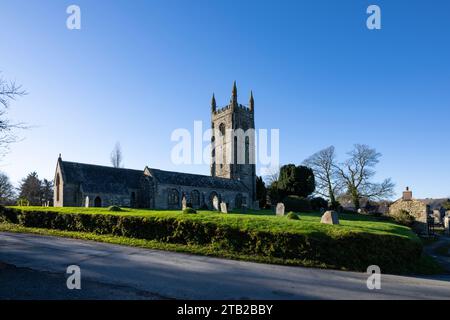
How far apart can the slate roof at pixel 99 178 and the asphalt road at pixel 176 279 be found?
25837 mm

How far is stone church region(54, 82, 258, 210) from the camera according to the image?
119 feet

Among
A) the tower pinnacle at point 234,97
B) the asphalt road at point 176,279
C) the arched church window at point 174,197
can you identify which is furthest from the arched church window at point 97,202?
the tower pinnacle at point 234,97

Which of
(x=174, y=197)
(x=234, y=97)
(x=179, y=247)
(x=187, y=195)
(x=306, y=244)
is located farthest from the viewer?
(x=234, y=97)

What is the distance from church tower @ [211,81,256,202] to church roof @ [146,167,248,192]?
3994mm

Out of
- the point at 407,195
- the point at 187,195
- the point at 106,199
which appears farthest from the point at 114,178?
the point at 407,195

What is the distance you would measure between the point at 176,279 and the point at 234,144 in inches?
1876

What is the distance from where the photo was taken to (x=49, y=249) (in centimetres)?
1270

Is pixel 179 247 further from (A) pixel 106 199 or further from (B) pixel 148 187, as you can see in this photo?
(B) pixel 148 187

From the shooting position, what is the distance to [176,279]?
8.35m

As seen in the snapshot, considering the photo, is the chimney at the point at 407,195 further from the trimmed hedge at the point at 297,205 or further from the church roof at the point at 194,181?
the church roof at the point at 194,181

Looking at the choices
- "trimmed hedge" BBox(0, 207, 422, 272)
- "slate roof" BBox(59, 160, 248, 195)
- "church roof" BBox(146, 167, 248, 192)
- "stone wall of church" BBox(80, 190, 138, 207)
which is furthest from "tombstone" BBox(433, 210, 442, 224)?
"trimmed hedge" BBox(0, 207, 422, 272)
